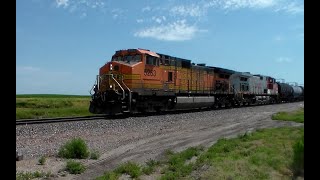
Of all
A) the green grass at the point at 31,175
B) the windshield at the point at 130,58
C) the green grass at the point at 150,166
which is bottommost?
the green grass at the point at 150,166

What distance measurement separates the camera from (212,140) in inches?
471

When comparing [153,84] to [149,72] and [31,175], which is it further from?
[31,175]

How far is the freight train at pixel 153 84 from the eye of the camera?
828 inches

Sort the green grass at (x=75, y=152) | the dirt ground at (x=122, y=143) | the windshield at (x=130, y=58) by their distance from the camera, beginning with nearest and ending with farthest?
1. the dirt ground at (x=122, y=143)
2. the green grass at (x=75, y=152)
3. the windshield at (x=130, y=58)

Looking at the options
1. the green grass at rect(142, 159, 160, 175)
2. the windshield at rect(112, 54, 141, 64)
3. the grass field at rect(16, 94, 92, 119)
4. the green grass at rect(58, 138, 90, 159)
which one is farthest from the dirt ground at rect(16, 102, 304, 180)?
the grass field at rect(16, 94, 92, 119)

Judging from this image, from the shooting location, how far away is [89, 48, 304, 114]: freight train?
21031 mm

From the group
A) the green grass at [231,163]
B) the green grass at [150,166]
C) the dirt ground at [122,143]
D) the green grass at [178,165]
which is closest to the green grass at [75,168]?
the dirt ground at [122,143]

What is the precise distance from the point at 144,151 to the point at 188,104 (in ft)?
56.4

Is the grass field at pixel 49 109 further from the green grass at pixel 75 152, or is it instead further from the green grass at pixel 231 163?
the green grass at pixel 231 163

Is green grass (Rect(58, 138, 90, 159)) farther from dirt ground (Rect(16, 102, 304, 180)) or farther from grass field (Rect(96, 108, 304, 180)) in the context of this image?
grass field (Rect(96, 108, 304, 180))

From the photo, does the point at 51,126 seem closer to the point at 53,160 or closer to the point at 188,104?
the point at 53,160

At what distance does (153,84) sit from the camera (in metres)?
22.9
